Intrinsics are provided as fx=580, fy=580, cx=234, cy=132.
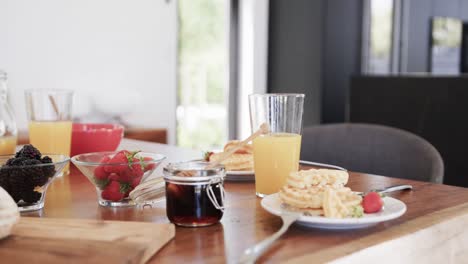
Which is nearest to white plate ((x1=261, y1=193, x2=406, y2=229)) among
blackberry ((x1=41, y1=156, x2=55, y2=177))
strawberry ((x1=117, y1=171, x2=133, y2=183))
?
strawberry ((x1=117, y1=171, x2=133, y2=183))

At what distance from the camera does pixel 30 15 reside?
11.2 ft

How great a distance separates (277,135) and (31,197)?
44 centimetres

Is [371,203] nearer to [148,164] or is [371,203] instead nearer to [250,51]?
[148,164]

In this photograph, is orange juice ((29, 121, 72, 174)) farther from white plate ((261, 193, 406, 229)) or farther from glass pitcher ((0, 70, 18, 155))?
white plate ((261, 193, 406, 229))

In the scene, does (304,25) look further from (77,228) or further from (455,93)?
(77,228)

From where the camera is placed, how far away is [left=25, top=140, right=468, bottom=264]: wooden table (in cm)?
74

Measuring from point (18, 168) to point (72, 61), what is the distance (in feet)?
9.17

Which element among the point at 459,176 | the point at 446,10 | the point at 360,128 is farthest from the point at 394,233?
the point at 446,10

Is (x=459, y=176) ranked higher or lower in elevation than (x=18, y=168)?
lower

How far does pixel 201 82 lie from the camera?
20.0ft

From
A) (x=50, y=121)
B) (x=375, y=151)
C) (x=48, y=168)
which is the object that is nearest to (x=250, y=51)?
(x=375, y=151)

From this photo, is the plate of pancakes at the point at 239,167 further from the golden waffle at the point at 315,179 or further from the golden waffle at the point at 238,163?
the golden waffle at the point at 315,179

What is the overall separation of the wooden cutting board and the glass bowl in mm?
133

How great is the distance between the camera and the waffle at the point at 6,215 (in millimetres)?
739
